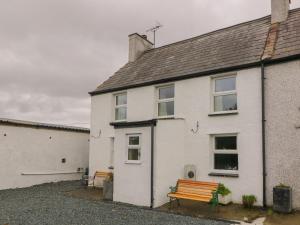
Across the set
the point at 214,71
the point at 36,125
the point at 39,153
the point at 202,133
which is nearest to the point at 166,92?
the point at 214,71

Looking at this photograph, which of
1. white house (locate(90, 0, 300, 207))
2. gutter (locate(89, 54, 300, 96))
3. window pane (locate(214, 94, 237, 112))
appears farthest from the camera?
window pane (locate(214, 94, 237, 112))

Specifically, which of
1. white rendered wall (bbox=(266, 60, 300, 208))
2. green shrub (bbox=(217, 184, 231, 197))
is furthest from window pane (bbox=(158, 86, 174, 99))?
green shrub (bbox=(217, 184, 231, 197))

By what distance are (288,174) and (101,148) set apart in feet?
32.2

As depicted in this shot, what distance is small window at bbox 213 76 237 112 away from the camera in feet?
39.8

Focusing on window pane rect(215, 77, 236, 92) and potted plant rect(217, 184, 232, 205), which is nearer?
potted plant rect(217, 184, 232, 205)

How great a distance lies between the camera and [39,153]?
18.1 meters

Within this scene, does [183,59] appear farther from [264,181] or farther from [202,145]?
[264,181]

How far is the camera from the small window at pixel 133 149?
12517mm

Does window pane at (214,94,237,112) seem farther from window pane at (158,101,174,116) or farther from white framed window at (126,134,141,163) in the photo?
white framed window at (126,134,141,163)

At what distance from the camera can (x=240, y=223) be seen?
876cm

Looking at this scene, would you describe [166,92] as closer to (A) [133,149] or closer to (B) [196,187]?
(A) [133,149]

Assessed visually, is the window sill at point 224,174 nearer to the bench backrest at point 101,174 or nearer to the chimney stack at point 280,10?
the bench backrest at point 101,174

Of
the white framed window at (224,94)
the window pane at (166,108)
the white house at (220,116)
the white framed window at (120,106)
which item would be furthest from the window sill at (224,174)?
the white framed window at (120,106)

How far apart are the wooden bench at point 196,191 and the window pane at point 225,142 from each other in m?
1.98
